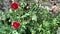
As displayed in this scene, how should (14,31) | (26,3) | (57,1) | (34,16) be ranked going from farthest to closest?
(57,1) → (26,3) → (34,16) → (14,31)

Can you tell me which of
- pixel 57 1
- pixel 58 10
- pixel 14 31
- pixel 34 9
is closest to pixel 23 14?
pixel 34 9

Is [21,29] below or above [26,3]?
below

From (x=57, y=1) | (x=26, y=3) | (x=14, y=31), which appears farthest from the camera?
(x=57, y=1)

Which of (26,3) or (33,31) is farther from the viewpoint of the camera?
(26,3)

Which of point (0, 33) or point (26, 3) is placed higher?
point (26, 3)

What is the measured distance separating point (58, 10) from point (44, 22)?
0.74m

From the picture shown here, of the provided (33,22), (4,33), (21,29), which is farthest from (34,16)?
(4,33)

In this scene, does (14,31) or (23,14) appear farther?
(23,14)

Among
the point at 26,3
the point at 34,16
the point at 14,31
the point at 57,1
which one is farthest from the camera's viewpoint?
the point at 57,1

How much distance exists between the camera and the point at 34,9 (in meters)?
3.67

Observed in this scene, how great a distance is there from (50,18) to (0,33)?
93 centimetres

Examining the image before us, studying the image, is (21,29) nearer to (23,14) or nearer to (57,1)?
(23,14)

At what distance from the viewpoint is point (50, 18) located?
12.2ft

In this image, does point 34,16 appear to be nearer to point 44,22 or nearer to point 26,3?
point 44,22
